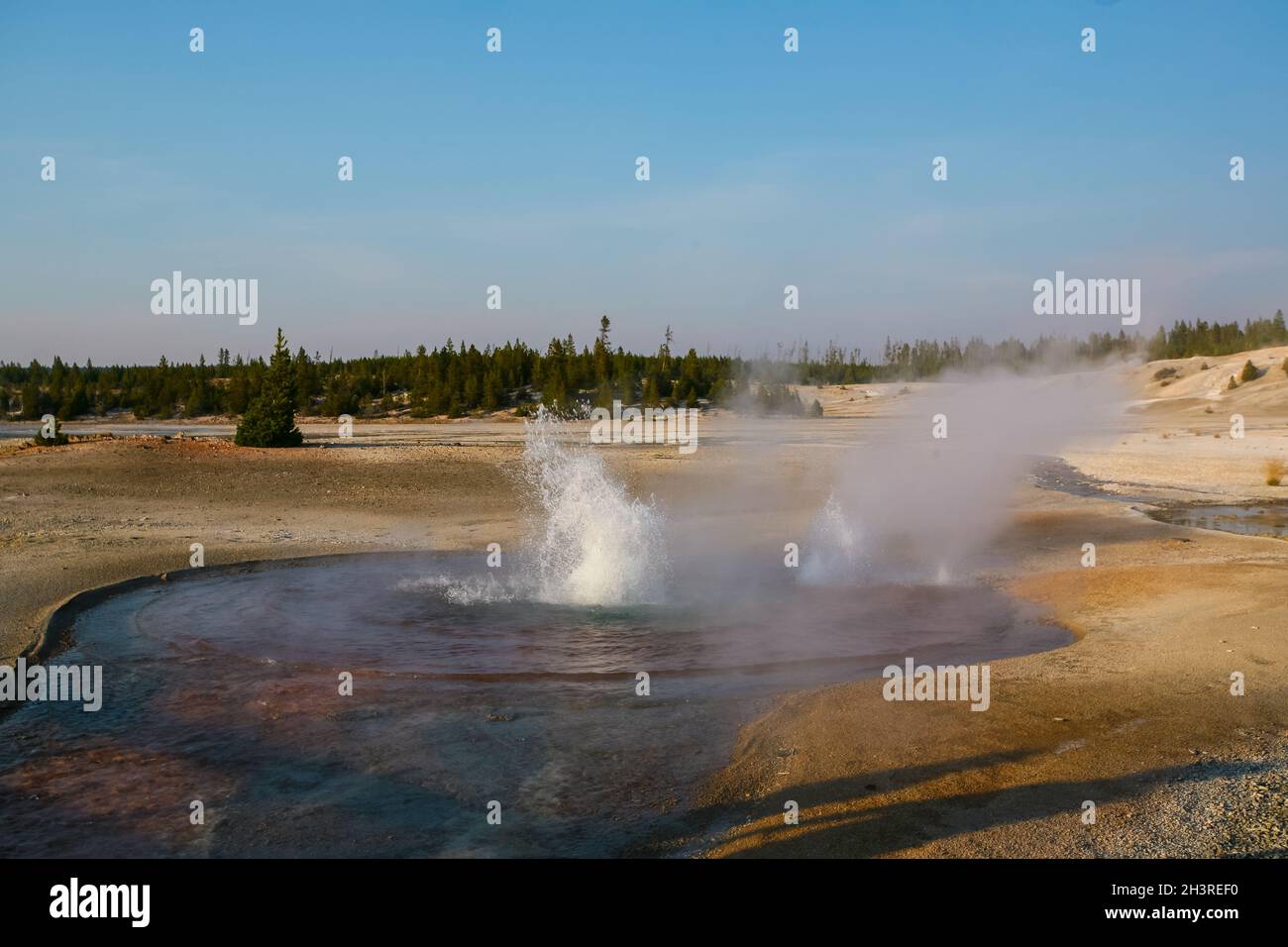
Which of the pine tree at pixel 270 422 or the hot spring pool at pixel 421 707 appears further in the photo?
the pine tree at pixel 270 422

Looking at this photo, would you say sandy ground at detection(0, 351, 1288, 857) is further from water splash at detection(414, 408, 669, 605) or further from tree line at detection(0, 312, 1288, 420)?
tree line at detection(0, 312, 1288, 420)

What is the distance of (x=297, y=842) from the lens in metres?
6.14

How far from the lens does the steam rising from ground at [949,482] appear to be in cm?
1739

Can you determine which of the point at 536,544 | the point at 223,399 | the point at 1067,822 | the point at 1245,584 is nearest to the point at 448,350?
the point at 223,399

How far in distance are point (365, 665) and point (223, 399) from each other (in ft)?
247

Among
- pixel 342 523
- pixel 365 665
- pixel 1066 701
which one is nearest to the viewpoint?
pixel 1066 701

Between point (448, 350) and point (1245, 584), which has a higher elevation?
point (448, 350)

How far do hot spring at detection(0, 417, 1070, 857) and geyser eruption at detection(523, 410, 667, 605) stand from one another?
8 cm

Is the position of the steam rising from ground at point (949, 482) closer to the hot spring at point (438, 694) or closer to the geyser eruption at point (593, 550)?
the hot spring at point (438, 694)

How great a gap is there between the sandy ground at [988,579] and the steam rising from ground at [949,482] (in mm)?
940

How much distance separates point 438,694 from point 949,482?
19234mm

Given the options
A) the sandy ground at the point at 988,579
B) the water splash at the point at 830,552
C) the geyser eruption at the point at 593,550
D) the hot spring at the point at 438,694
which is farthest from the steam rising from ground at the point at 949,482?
the geyser eruption at the point at 593,550

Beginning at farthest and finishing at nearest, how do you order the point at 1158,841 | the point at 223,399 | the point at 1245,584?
the point at 223,399 < the point at 1245,584 < the point at 1158,841

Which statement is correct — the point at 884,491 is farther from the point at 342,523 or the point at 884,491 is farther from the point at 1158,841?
the point at 1158,841
